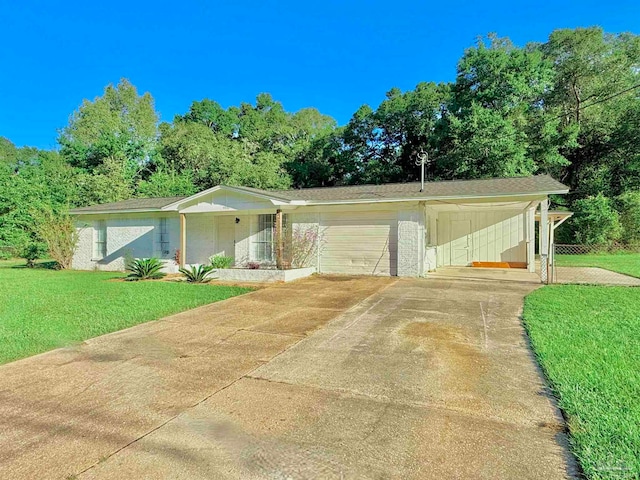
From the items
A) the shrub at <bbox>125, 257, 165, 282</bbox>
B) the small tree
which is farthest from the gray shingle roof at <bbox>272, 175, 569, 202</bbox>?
the small tree

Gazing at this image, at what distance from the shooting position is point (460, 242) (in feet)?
52.0

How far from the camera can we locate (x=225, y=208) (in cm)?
1249

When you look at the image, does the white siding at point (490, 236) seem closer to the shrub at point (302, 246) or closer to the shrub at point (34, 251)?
the shrub at point (302, 246)

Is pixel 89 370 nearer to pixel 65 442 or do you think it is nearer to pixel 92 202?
pixel 65 442

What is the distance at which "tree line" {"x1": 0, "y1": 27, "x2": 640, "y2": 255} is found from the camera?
21.2 metres

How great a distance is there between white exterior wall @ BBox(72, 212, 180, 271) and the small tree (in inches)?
12.5

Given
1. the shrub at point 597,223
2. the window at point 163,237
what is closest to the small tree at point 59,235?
the window at point 163,237

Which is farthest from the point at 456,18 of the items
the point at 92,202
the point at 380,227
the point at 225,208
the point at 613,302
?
the point at 92,202

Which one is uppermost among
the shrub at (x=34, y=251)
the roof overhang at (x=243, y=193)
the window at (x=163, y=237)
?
the roof overhang at (x=243, y=193)

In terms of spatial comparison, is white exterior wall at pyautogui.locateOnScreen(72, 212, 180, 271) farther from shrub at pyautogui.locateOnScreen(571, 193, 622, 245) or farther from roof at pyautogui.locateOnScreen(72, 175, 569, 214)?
shrub at pyautogui.locateOnScreen(571, 193, 622, 245)

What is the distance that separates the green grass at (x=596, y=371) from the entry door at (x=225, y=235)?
1043cm

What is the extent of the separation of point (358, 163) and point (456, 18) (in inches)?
505

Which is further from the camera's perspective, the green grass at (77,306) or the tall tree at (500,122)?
the tall tree at (500,122)

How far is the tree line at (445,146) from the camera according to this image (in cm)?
2119
